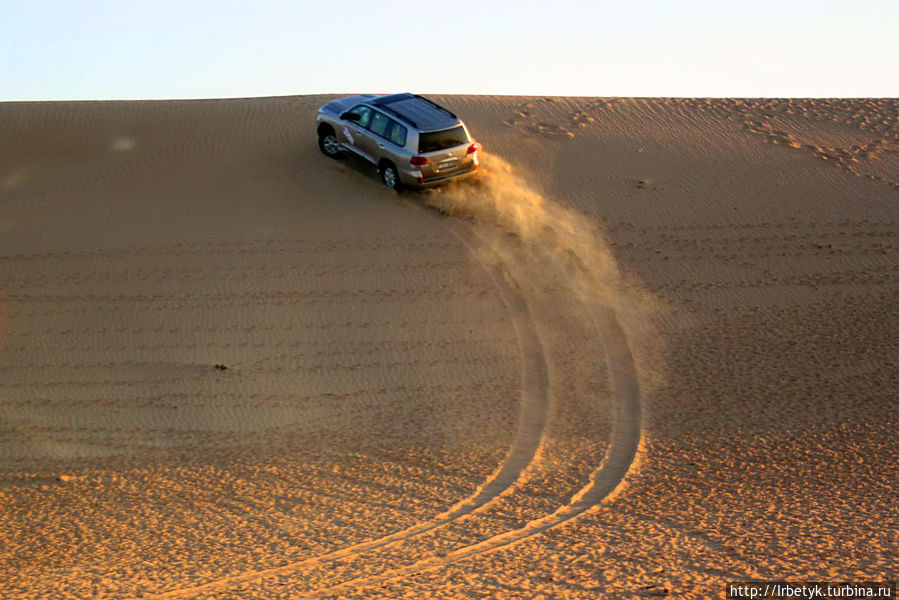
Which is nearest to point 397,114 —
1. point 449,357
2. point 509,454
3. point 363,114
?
point 363,114

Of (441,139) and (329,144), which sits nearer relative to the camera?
(441,139)

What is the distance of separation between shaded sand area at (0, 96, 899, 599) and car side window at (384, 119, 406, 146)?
1.41 meters

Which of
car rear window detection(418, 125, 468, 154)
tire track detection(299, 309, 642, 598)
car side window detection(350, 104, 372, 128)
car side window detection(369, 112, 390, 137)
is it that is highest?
car side window detection(350, 104, 372, 128)

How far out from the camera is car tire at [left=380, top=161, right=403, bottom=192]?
17000mm

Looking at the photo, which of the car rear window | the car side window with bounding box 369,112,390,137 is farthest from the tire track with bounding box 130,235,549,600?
the car side window with bounding box 369,112,390,137

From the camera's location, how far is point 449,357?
1397 cm

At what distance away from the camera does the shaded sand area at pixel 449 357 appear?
8.63 meters

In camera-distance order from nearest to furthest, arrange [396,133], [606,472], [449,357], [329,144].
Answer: [606,472] → [449,357] → [396,133] → [329,144]

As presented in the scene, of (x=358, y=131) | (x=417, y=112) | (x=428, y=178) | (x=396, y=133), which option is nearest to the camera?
(x=396, y=133)

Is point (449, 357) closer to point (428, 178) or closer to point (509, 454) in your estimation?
point (509, 454)

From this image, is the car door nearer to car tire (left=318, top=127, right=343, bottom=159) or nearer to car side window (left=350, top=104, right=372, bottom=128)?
car side window (left=350, top=104, right=372, bottom=128)

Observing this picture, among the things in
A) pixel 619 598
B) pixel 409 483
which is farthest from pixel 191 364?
pixel 619 598

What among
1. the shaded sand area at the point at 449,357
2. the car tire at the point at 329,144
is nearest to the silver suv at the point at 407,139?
the car tire at the point at 329,144

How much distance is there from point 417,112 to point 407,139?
2.50 ft
